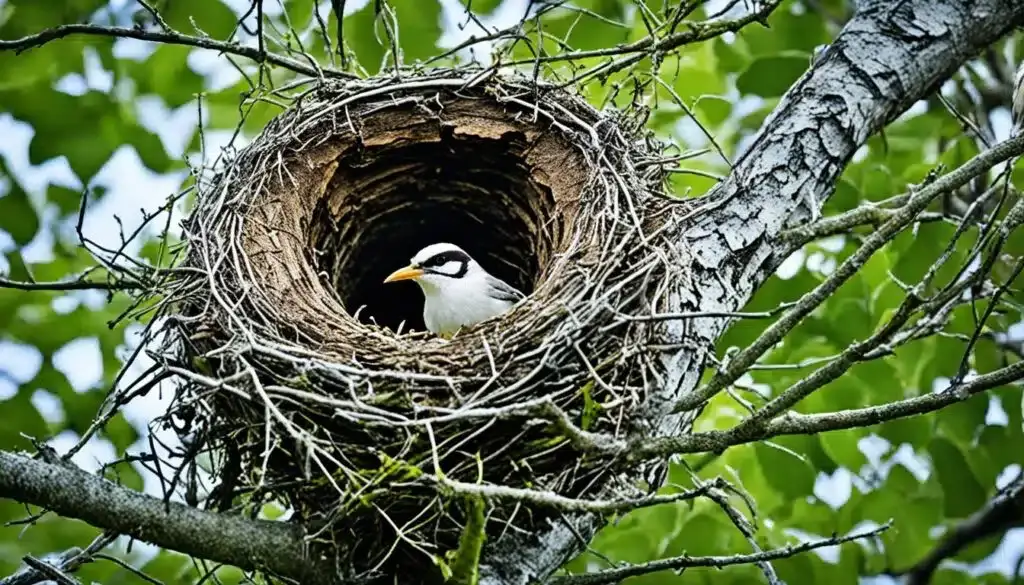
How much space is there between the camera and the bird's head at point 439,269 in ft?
13.9

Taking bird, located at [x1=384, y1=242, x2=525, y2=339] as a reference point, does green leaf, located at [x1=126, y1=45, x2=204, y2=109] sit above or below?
above

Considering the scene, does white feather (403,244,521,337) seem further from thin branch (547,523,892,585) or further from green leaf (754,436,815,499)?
thin branch (547,523,892,585)

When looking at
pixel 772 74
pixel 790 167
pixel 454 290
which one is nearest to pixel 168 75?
pixel 454 290

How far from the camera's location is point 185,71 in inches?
181

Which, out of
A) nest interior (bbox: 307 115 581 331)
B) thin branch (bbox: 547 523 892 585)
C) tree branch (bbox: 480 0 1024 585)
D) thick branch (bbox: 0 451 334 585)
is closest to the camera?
thick branch (bbox: 0 451 334 585)

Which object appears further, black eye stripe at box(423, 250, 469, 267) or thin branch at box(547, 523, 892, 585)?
black eye stripe at box(423, 250, 469, 267)

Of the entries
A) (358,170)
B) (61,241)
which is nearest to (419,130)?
(358,170)

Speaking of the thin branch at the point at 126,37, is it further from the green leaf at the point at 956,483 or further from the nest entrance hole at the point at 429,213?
the green leaf at the point at 956,483

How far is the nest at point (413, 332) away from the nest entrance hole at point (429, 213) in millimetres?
10

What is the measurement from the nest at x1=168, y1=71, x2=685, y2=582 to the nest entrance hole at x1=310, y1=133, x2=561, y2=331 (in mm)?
10

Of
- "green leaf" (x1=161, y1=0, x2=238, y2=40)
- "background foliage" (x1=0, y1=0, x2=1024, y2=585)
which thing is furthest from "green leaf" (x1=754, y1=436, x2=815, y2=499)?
"green leaf" (x1=161, y1=0, x2=238, y2=40)

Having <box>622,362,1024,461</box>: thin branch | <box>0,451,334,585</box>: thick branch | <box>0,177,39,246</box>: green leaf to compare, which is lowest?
<box>0,451,334,585</box>: thick branch

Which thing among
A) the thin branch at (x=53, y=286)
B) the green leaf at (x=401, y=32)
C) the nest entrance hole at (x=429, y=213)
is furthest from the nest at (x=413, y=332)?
the green leaf at (x=401, y=32)

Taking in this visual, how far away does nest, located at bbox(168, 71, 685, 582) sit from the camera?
2639 millimetres
